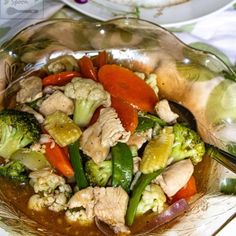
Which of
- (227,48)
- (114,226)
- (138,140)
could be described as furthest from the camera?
(227,48)

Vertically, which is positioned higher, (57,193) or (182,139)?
(182,139)

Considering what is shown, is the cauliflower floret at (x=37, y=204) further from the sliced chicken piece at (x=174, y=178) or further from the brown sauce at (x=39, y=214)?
the sliced chicken piece at (x=174, y=178)

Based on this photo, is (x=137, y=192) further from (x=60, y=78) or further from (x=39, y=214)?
(x=60, y=78)

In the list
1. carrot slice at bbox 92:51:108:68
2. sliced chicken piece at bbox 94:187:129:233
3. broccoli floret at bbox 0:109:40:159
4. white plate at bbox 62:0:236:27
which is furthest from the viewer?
white plate at bbox 62:0:236:27

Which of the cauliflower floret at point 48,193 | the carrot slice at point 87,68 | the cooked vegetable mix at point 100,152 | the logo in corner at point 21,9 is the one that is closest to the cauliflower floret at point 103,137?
the cooked vegetable mix at point 100,152

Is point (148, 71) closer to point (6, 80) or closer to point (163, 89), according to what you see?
point (163, 89)

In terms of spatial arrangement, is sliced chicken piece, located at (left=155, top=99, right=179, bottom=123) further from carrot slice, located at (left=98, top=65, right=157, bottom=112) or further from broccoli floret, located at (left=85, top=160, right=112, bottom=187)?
broccoli floret, located at (left=85, top=160, right=112, bottom=187)

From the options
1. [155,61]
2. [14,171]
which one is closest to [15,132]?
[14,171]

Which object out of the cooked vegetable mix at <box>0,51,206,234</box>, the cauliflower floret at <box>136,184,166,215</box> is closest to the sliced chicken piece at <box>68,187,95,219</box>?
A: the cooked vegetable mix at <box>0,51,206,234</box>

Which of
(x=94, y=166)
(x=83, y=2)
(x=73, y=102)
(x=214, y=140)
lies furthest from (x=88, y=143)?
(x=83, y=2)
